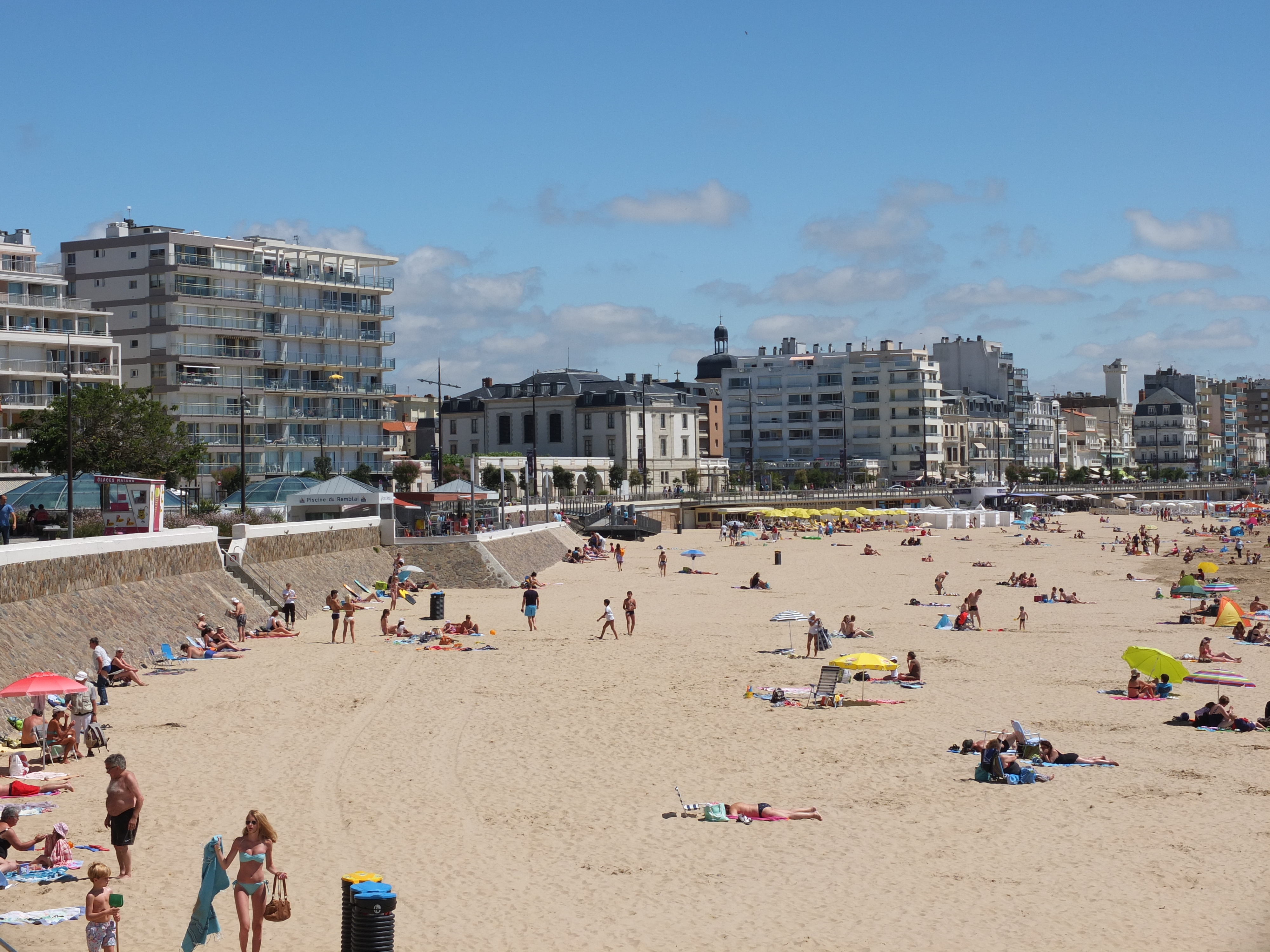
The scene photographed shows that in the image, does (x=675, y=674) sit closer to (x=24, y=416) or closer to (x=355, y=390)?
(x=24, y=416)

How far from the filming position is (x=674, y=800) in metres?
15.3

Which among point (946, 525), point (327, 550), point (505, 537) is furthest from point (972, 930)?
point (946, 525)

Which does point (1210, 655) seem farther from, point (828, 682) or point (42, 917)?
point (42, 917)

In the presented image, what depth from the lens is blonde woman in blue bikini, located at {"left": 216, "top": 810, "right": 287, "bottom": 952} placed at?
10336 mm

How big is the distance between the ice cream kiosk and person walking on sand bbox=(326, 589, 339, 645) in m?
4.19

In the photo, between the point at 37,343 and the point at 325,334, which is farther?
the point at 325,334

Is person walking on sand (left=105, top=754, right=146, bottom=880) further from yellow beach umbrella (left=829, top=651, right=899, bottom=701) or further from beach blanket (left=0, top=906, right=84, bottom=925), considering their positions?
yellow beach umbrella (left=829, top=651, right=899, bottom=701)

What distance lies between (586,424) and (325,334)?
116 feet

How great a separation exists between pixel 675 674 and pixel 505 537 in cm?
2217

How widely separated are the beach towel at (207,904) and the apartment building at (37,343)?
44.8m

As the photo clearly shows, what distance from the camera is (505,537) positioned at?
151 ft

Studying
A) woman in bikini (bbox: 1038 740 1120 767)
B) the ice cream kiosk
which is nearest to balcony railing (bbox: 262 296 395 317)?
the ice cream kiosk

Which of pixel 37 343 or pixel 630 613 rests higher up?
pixel 37 343

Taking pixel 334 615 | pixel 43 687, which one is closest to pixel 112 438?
pixel 334 615
